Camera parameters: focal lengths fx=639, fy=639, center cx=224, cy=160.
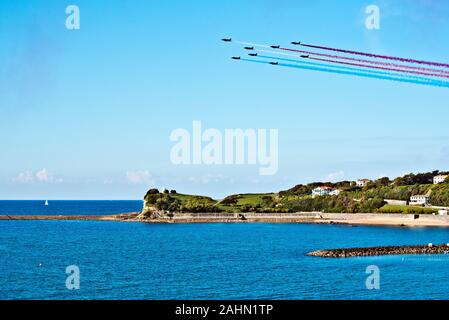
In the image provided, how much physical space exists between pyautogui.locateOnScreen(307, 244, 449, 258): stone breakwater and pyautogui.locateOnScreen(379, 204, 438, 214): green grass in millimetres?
74540

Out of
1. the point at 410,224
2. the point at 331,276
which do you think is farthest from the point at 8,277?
the point at 410,224

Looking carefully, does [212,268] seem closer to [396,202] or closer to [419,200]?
[419,200]

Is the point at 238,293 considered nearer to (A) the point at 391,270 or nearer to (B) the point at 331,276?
(B) the point at 331,276

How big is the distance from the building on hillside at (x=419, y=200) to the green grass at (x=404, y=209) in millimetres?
6094

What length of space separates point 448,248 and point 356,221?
82.0m

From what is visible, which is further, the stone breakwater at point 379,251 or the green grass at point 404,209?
the green grass at point 404,209

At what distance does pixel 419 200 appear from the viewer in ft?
604

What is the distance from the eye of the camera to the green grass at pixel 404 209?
555ft

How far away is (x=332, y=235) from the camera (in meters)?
135

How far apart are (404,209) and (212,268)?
108m
